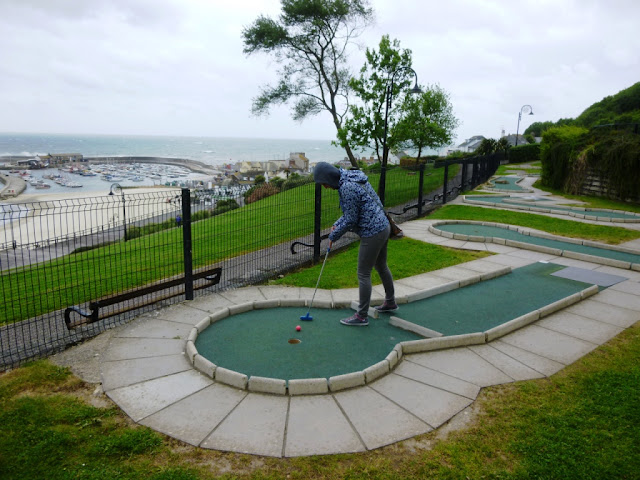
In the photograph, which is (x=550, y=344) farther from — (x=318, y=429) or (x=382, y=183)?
(x=382, y=183)

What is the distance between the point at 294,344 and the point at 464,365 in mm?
1828

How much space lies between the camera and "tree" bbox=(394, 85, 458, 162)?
2127cm

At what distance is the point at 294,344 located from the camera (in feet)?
15.7

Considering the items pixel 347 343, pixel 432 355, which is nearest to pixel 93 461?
A: pixel 347 343

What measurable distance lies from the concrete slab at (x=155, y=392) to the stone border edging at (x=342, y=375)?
0.15 m

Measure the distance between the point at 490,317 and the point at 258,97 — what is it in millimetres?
22922

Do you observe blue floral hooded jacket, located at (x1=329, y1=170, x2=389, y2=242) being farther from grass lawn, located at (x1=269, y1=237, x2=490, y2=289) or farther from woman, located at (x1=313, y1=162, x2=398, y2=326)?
grass lawn, located at (x1=269, y1=237, x2=490, y2=289)

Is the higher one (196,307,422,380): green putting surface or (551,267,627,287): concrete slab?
(551,267,627,287): concrete slab

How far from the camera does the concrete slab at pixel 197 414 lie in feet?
11.0

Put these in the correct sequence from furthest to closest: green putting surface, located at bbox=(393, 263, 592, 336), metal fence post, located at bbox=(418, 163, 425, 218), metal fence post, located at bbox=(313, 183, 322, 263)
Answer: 1. metal fence post, located at bbox=(418, 163, 425, 218)
2. metal fence post, located at bbox=(313, 183, 322, 263)
3. green putting surface, located at bbox=(393, 263, 592, 336)

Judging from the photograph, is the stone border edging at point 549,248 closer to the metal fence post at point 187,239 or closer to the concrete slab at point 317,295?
the concrete slab at point 317,295

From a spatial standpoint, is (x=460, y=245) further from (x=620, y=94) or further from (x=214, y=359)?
(x=620, y=94)

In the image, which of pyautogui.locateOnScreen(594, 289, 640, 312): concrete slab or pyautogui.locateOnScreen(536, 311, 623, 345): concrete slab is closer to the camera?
pyautogui.locateOnScreen(536, 311, 623, 345): concrete slab

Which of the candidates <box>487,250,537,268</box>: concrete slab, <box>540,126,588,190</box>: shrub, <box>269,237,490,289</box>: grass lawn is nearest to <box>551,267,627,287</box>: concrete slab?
<box>487,250,537,268</box>: concrete slab
